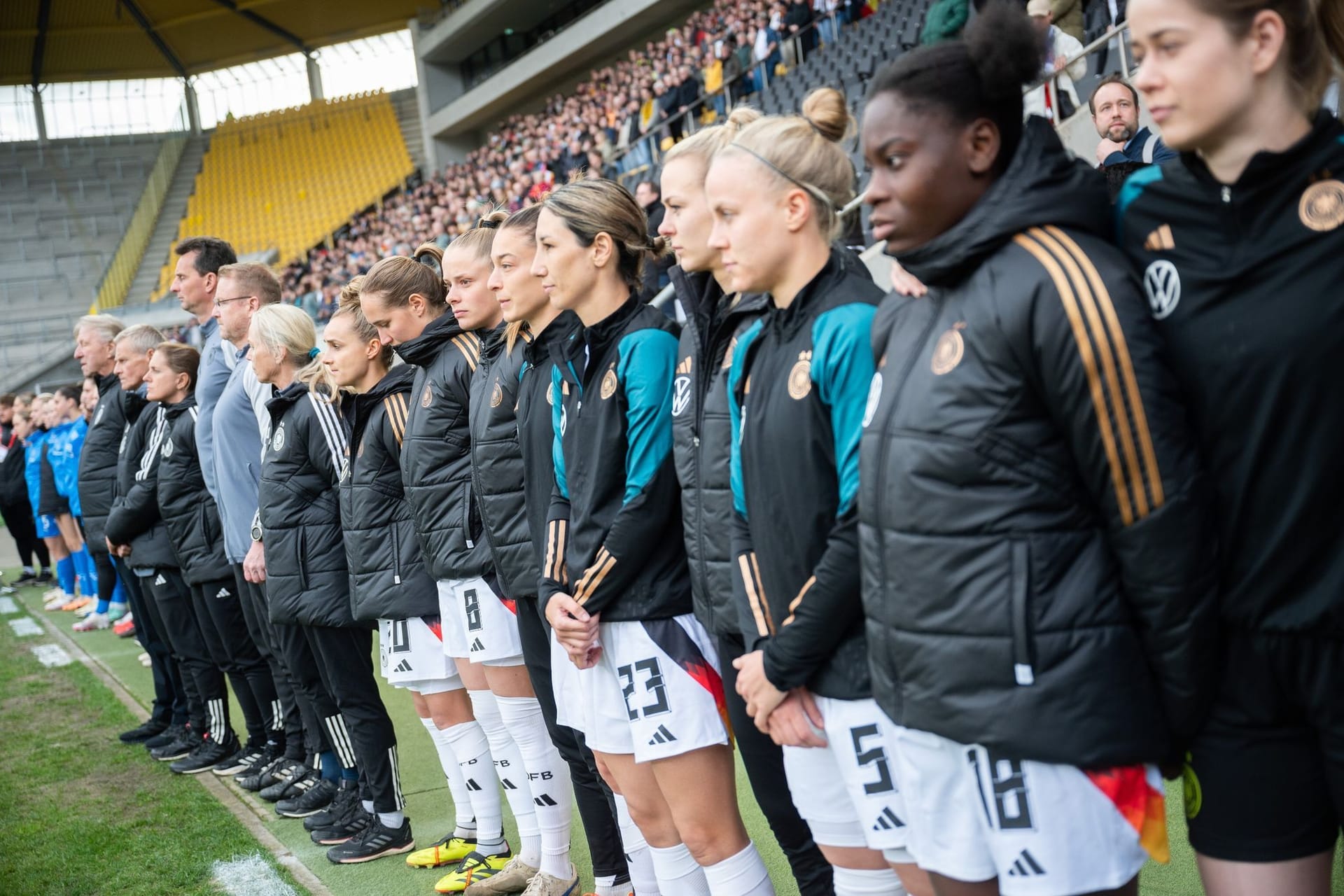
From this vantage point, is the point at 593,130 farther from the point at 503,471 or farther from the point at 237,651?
the point at 503,471

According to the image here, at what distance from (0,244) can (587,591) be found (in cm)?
3261

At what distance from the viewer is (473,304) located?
3574 millimetres

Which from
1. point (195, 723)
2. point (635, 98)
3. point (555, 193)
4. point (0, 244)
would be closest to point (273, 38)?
point (0, 244)

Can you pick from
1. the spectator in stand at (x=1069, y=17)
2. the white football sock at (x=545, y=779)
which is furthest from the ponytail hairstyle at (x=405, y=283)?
the spectator in stand at (x=1069, y=17)

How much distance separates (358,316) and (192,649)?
103 inches

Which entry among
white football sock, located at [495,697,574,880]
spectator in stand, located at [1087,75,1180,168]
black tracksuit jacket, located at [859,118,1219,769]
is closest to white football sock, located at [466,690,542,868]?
white football sock, located at [495,697,574,880]

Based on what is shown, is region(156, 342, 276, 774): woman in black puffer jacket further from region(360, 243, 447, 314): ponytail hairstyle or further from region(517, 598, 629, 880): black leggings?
region(517, 598, 629, 880): black leggings

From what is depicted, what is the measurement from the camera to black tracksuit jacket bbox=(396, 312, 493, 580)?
365 cm

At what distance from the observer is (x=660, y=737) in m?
2.66

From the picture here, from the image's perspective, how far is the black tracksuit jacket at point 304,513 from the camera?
423cm

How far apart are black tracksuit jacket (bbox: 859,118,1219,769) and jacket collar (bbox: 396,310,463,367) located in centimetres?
232

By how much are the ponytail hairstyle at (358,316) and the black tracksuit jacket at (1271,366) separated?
9.93 feet

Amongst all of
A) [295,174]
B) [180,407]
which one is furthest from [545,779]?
[295,174]

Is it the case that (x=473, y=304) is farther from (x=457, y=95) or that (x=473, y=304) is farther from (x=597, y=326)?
(x=457, y=95)
